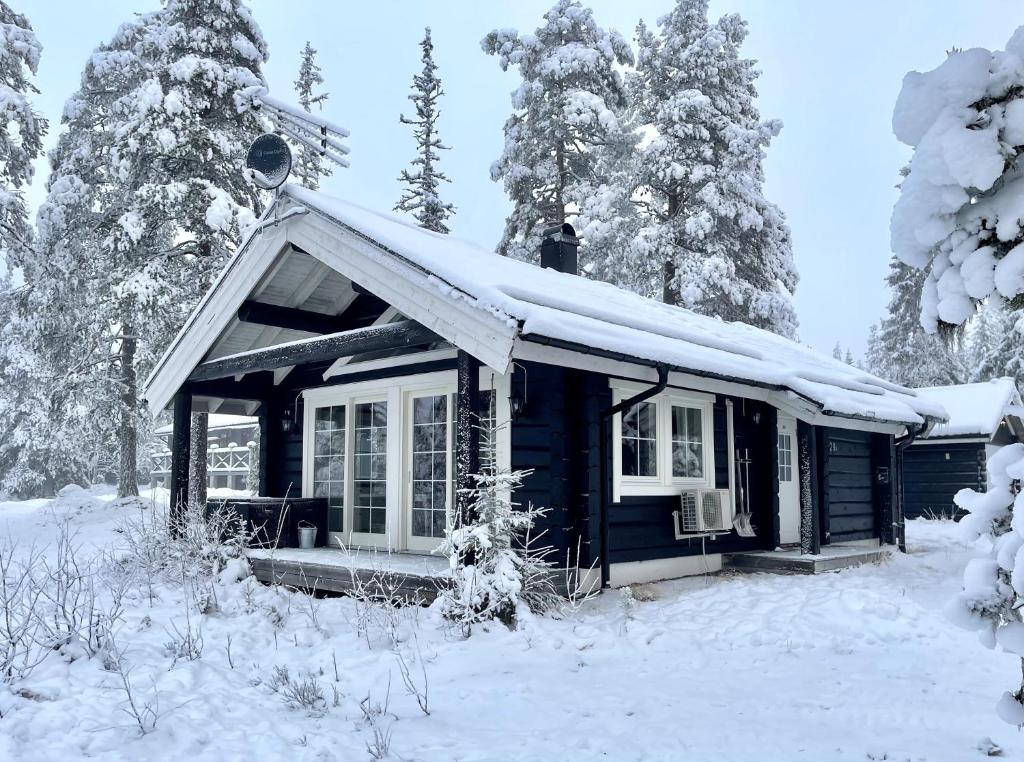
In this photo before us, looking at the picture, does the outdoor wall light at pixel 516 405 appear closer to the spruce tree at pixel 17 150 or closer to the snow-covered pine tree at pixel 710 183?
the snow-covered pine tree at pixel 710 183

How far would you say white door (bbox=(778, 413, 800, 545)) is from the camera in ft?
38.2

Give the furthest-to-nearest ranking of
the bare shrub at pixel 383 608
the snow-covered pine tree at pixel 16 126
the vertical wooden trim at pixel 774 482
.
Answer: the snow-covered pine tree at pixel 16 126 < the vertical wooden trim at pixel 774 482 < the bare shrub at pixel 383 608

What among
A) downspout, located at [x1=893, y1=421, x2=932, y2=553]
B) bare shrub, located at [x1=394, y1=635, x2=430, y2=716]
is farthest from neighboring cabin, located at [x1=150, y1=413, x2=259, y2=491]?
A: bare shrub, located at [x1=394, y1=635, x2=430, y2=716]

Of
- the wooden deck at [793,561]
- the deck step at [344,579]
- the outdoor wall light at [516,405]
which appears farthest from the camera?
the wooden deck at [793,561]

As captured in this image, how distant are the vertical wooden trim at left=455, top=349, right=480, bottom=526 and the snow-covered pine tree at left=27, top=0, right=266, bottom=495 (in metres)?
10.4

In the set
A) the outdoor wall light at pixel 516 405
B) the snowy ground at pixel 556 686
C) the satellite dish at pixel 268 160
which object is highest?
the satellite dish at pixel 268 160

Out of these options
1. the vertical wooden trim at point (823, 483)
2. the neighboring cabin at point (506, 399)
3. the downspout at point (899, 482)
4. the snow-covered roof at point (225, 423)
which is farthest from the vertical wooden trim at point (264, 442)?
the snow-covered roof at point (225, 423)

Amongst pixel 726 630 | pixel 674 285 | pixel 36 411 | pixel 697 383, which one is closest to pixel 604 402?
pixel 697 383

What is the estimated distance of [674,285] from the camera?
2005cm

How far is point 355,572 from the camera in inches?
296

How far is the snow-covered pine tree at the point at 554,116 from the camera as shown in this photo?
68.8 feet

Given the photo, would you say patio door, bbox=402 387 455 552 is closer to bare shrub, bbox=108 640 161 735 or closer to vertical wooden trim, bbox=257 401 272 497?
vertical wooden trim, bbox=257 401 272 497

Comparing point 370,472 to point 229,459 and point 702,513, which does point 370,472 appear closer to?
point 702,513

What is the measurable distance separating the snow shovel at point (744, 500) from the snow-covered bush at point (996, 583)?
7297 millimetres
